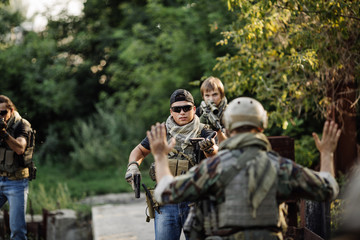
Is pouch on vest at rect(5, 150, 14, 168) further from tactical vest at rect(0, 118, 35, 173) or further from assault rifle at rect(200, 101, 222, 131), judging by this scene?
assault rifle at rect(200, 101, 222, 131)

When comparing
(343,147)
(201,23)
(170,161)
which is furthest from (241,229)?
(201,23)

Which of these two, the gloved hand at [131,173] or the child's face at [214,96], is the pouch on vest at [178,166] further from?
the child's face at [214,96]

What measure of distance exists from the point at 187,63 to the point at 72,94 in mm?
7851

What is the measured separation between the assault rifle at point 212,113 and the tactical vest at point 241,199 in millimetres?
1558

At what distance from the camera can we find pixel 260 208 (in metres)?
2.69

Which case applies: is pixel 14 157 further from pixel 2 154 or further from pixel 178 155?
pixel 178 155

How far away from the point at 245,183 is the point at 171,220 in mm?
→ 1563

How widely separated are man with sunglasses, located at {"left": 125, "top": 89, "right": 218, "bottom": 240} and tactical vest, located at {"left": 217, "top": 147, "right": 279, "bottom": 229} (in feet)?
4.36

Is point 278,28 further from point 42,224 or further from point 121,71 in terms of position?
point 121,71

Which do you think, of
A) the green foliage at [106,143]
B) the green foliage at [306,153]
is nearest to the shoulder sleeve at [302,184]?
the green foliage at [306,153]

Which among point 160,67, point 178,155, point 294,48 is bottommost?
point 178,155

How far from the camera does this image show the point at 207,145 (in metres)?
3.81

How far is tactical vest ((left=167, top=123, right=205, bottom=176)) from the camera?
13.3 ft

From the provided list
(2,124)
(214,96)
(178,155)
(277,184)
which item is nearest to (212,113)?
(214,96)
